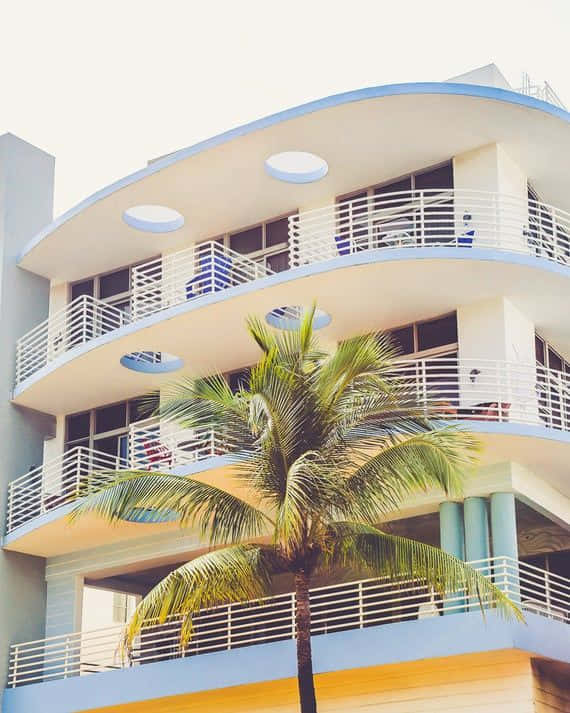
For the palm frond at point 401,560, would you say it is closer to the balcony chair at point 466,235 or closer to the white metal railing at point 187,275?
the balcony chair at point 466,235

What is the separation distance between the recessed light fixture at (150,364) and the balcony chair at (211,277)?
127 cm

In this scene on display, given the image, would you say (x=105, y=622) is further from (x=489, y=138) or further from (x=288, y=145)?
(x=489, y=138)

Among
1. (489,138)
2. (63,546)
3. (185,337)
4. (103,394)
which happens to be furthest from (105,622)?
(489,138)

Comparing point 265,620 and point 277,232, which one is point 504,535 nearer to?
point 265,620

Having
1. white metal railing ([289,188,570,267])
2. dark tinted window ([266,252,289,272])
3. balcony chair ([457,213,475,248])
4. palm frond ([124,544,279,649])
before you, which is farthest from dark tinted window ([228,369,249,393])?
palm frond ([124,544,279,649])

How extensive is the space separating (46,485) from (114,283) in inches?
180

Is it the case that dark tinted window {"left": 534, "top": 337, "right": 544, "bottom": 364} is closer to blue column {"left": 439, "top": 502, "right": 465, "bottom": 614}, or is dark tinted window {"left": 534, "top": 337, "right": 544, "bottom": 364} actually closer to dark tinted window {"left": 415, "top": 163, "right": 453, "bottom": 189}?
dark tinted window {"left": 415, "top": 163, "right": 453, "bottom": 189}

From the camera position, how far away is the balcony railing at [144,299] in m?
26.0

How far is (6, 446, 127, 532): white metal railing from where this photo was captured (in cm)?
2588

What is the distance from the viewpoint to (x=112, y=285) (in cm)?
2894

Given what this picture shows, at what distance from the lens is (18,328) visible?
28.0 m

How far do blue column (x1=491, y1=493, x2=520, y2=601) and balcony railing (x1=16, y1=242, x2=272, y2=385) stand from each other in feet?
21.7

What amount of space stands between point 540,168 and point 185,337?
7088mm

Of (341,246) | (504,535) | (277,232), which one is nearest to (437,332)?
(341,246)
